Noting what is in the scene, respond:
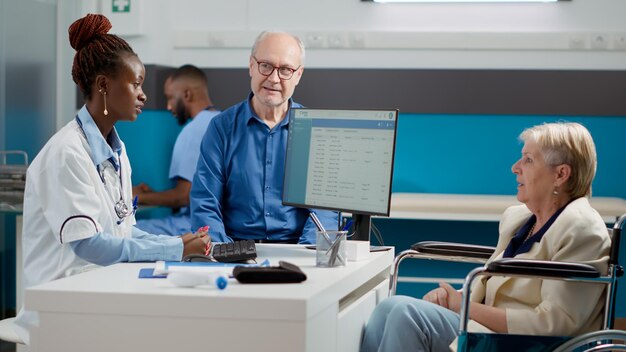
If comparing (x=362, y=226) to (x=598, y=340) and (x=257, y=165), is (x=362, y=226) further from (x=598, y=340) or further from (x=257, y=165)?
(x=598, y=340)

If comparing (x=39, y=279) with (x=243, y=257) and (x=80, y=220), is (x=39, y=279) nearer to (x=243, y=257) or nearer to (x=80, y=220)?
(x=80, y=220)

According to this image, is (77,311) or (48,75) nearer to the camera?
(77,311)

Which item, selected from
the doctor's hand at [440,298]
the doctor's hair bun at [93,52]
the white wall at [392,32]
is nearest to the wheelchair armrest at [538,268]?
the doctor's hand at [440,298]

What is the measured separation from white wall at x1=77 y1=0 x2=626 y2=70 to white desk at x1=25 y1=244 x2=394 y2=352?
3090 mm

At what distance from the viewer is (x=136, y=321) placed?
1966mm

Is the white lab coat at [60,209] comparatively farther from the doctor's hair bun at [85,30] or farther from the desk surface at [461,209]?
the desk surface at [461,209]

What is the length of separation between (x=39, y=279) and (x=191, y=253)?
15.9 inches

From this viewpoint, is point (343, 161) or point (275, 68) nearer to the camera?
point (343, 161)

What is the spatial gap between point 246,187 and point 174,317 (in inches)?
50.4

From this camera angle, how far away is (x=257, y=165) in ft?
10.6

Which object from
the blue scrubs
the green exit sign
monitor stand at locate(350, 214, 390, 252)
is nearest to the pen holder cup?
monitor stand at locate(350, 214, 390, 252)

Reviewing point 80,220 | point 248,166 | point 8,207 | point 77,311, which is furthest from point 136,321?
point 8,207

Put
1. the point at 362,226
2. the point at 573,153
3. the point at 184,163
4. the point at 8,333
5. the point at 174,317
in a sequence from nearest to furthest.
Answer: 1. the point at 174,317
2. the point at 8,333
3. the point at 573,153
4. the point at 362,226
5. the point at 184,163

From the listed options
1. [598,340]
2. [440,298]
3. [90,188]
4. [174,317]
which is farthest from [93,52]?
[598,340]
